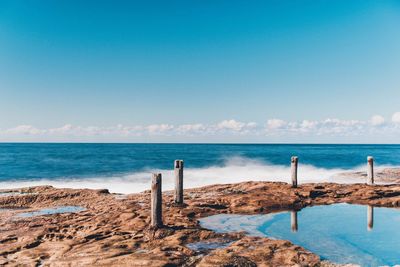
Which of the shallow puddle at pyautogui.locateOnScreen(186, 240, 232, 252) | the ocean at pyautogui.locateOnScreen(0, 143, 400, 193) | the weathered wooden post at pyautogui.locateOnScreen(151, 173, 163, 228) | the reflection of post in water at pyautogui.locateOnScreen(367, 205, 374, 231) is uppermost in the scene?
the weathered wooden post at pyautogui.locateOnScreen(151, 173, 163, 228)

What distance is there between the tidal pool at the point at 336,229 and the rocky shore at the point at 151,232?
96cm

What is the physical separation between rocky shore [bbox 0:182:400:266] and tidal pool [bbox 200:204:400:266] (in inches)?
37.9

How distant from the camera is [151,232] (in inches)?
438

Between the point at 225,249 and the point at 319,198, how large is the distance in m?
11.0

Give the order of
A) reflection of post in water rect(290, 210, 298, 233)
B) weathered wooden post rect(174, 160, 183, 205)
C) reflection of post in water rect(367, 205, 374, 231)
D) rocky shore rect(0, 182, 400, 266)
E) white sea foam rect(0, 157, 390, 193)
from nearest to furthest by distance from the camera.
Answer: rocky shore rect(0, 182, 400, 266), reflection of post in water rect(290, 210, 298, 233), reflection of post in water rect(367, 205, 374, 231), weathered wooden post rect(174, 160, 183, 205), white sea foam rect(0, 157, 390, 193)

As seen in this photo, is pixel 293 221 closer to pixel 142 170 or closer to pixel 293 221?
pixel 293 221

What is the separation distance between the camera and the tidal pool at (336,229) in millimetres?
9844

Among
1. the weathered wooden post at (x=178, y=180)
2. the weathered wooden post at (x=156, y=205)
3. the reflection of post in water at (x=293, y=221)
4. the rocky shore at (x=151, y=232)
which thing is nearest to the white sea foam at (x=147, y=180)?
the rocky shore at (x=151, y=232)

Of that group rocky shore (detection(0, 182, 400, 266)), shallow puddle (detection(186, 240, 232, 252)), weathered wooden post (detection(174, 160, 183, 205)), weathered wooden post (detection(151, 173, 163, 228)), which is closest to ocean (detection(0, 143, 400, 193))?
rocky shore (detection(0, 182, 400, 266))

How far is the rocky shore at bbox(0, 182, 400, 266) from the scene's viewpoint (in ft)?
29.0

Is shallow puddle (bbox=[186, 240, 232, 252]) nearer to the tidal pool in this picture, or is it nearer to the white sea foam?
the tidal pool

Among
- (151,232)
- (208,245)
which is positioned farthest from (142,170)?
(208,245)

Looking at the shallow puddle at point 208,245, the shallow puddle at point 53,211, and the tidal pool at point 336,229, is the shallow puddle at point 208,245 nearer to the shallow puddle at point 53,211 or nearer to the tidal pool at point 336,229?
the tidal pool at point 336,229

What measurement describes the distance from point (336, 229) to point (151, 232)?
24.6 ft
